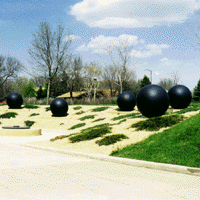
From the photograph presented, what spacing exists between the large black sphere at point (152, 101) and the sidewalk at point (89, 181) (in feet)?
27.0

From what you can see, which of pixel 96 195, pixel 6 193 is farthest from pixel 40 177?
pixel 96 195

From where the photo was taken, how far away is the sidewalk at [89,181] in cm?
528

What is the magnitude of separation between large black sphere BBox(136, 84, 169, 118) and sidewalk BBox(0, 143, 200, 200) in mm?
8232

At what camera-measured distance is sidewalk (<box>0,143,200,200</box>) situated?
5281 millimetres

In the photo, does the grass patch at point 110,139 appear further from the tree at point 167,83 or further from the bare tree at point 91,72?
the tree at point 167,83

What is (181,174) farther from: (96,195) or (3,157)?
(3,157)

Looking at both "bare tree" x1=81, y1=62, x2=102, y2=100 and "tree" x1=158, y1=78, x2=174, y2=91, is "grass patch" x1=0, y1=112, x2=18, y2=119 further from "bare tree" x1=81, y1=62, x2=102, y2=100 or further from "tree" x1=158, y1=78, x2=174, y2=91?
"tree" x1=158, y1=78, x2=174, y2=91

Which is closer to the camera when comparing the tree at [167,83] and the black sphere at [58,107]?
the black sphere at [58,107]

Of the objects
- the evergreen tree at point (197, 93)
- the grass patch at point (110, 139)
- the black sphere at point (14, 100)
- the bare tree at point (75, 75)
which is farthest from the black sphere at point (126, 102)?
the bare tree at point (75, 75)

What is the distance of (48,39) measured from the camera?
4559 cm

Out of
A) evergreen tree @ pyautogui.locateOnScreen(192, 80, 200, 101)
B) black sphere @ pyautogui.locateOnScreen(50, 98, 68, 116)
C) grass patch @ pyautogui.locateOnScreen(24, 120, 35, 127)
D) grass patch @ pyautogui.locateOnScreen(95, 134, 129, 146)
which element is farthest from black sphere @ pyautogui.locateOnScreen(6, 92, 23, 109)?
evergreen tree @ pyautogui.locateOnScreen(192, 80, 200, 101)

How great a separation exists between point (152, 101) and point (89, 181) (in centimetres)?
1075

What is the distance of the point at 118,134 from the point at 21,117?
19.6 meters

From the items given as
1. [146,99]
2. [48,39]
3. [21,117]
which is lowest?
[21,117]
